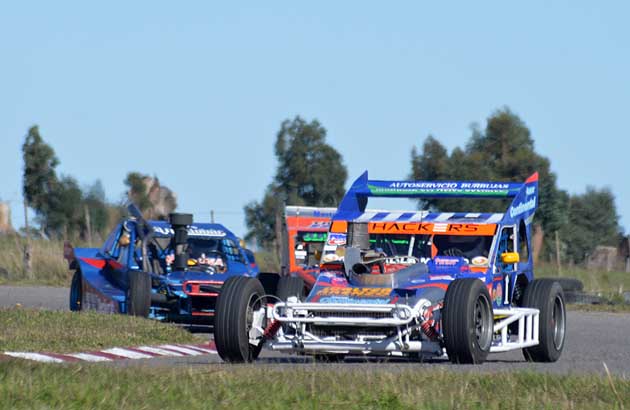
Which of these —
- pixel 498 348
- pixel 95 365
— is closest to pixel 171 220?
pixel 498 348

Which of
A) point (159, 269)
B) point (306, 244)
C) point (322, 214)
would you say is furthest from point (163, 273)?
point (322, 214)

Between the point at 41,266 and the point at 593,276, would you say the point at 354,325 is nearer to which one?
the point at 593,276

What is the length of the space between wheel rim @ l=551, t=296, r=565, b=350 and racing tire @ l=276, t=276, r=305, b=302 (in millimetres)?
3038

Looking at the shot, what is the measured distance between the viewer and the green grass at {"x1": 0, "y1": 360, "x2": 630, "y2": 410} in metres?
8.17

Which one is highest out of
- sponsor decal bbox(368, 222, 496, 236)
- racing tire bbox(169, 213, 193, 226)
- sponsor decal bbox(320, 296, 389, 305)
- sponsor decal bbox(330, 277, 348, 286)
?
racing tire bbox(169, 213, 193, 226)

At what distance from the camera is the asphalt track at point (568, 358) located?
38.9 feet

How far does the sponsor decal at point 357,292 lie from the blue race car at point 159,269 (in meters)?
5.59

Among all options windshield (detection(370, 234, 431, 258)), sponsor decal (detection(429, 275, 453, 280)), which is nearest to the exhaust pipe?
windshield (detection(370, 234, 431, 258))

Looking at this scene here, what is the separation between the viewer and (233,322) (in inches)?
471

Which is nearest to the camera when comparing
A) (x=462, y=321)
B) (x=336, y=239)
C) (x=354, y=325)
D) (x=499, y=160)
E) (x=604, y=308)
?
(x=462, y=321)

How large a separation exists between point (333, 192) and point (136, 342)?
878 inches

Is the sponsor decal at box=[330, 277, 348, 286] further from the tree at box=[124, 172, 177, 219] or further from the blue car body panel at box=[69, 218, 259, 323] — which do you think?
the tree at box=[124, 172, 177, 219]

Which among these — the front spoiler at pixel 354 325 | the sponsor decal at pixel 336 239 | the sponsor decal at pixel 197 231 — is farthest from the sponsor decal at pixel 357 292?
the sponsor decal at pixel 197 231

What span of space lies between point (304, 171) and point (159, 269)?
56.6 feet
